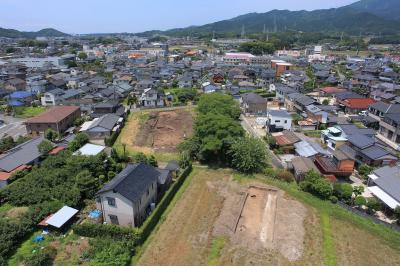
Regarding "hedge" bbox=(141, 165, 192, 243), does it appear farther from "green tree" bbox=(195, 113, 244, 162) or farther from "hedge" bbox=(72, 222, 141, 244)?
"green tree" bbox=(195, 113, 244, 162)

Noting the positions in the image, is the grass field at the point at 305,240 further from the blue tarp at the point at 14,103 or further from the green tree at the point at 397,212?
the blue tarp at the point at 14,103

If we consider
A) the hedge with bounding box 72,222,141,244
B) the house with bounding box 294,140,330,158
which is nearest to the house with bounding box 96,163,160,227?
the hedge with bounding box 72,222,141,244

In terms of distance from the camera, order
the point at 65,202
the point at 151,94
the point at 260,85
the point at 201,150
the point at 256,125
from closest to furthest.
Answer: the point at 65,202 → the point at 201,150 → the point at 256,125 → the point at 151,94 → the point at 260,85

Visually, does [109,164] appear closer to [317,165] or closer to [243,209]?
[243,209]

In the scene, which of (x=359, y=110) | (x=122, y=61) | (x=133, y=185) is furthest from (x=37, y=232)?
(x=122, y=61)

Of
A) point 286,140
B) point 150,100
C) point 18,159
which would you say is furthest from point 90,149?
point 150,100

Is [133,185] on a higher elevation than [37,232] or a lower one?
higher

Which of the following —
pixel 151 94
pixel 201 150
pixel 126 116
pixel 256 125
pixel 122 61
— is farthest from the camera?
pixel 122 61

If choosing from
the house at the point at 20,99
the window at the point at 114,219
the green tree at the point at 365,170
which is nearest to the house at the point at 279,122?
the green tree at the point at 365,170

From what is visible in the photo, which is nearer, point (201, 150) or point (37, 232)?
point (37, 232)
